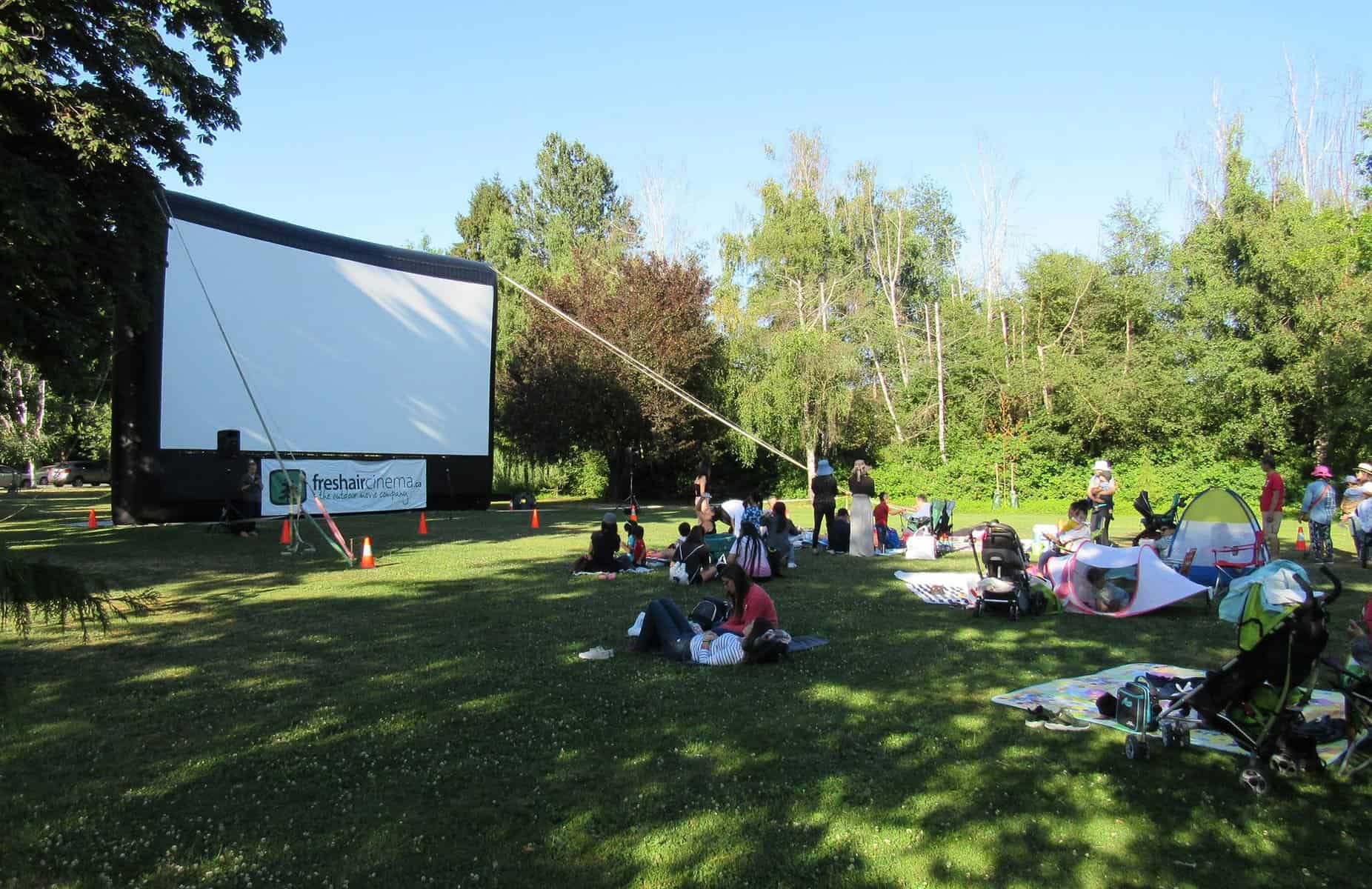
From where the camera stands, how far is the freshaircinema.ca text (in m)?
20.4

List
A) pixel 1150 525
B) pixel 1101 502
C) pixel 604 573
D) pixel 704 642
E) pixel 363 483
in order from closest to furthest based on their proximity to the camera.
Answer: pixel 704 642 < pixel 604 573 < pixel 1101 502 < pixel 1150 525 < pixel 363 483

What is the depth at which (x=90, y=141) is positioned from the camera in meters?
12.6

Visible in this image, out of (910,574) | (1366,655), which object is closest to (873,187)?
(910,574)

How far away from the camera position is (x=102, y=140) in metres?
12.8

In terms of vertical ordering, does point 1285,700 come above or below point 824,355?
below

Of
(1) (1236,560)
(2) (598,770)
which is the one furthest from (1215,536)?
(2) (598,770)

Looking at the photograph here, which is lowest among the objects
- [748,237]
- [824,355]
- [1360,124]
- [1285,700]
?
[1285,700]

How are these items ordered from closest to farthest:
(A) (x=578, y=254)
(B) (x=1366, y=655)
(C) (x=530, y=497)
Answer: (B) (x=1366, y=655) → (C) (x=530, y=497) → (A) (x=578, y=254)

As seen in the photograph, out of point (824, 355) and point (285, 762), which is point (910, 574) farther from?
point (824, 355)

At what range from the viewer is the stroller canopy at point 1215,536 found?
10.8 metres

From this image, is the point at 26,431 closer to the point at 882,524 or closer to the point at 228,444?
the point at 228,444

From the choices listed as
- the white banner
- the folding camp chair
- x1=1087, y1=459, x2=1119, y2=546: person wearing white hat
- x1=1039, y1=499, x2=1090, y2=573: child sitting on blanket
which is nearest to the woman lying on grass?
x1=1039, y1=499, x2=1090, y2=573: child sitting on blanket

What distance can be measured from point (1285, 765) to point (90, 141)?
49.6 feet

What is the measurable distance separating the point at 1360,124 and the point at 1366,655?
2296cm
